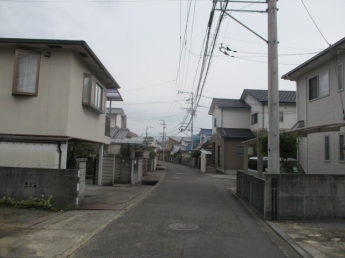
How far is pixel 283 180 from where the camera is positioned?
797cm

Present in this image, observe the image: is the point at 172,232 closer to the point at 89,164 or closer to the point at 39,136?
the point at 39,136

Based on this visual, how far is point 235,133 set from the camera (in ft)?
97.2

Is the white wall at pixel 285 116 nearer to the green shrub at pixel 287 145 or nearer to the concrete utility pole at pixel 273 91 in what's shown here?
the green shrub at pixel 287 145

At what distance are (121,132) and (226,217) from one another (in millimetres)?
17832

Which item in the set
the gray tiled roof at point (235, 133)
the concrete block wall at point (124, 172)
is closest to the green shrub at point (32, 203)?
the concrete block wall at point (124, 172)

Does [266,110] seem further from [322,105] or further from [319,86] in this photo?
[322,105]

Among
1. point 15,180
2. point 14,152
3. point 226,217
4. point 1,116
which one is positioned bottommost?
point 226,217

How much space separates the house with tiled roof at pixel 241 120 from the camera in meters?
27.5

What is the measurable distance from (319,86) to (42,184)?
39.1 ft

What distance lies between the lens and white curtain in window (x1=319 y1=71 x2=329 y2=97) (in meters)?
12.5

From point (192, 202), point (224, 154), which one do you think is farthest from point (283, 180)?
point (224, 154)

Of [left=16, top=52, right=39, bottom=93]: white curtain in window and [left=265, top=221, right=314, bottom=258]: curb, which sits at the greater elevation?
[left=16, top=52, right=39, bottom=93]: white curtain in window

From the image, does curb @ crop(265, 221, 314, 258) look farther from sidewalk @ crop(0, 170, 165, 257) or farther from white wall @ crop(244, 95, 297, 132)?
white wall @ crop(244, 95, 297, 132)

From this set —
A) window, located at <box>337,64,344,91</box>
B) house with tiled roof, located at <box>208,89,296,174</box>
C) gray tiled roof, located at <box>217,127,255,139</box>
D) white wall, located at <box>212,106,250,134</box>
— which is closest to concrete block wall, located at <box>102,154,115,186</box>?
window, located at <box>337,64,344,91</box>
